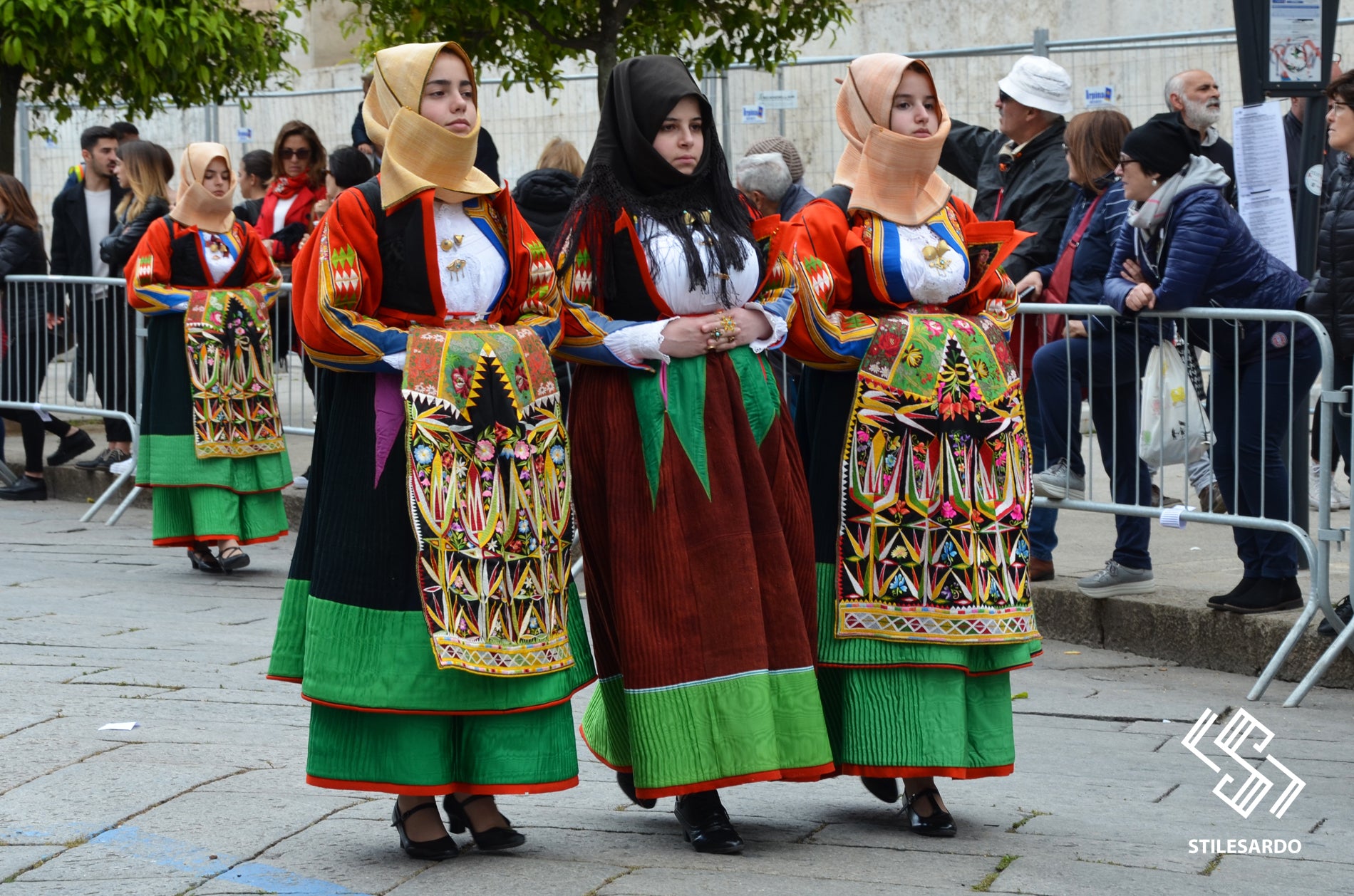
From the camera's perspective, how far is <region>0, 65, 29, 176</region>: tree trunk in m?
12.4

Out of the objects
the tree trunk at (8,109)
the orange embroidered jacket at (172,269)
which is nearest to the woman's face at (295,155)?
the orange embroidered jacket at (172,269)

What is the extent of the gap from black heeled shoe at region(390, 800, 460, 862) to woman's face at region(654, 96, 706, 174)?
158 cm

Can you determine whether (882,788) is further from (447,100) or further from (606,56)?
(606,56)

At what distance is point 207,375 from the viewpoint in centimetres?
835

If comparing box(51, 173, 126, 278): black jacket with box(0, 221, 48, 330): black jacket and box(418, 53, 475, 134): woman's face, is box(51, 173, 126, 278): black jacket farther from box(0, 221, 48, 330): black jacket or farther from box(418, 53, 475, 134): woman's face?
box(418, 53, 475, 134): woman's face

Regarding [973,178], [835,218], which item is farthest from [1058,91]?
[835,218]

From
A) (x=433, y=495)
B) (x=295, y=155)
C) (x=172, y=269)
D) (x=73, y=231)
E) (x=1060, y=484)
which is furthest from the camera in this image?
(x=73, y=231)

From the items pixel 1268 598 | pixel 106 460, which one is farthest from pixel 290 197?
pixel 1268 598

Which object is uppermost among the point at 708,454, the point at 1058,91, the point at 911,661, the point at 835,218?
the point at 1058,91

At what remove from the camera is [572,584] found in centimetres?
444

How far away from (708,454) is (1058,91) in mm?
3862

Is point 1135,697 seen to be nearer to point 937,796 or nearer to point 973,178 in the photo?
point 937,796

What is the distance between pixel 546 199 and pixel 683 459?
3.45 m

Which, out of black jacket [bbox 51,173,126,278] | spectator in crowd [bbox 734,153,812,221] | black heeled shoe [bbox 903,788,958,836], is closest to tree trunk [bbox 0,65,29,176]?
black jacket [bbox 51,173,126,278]
